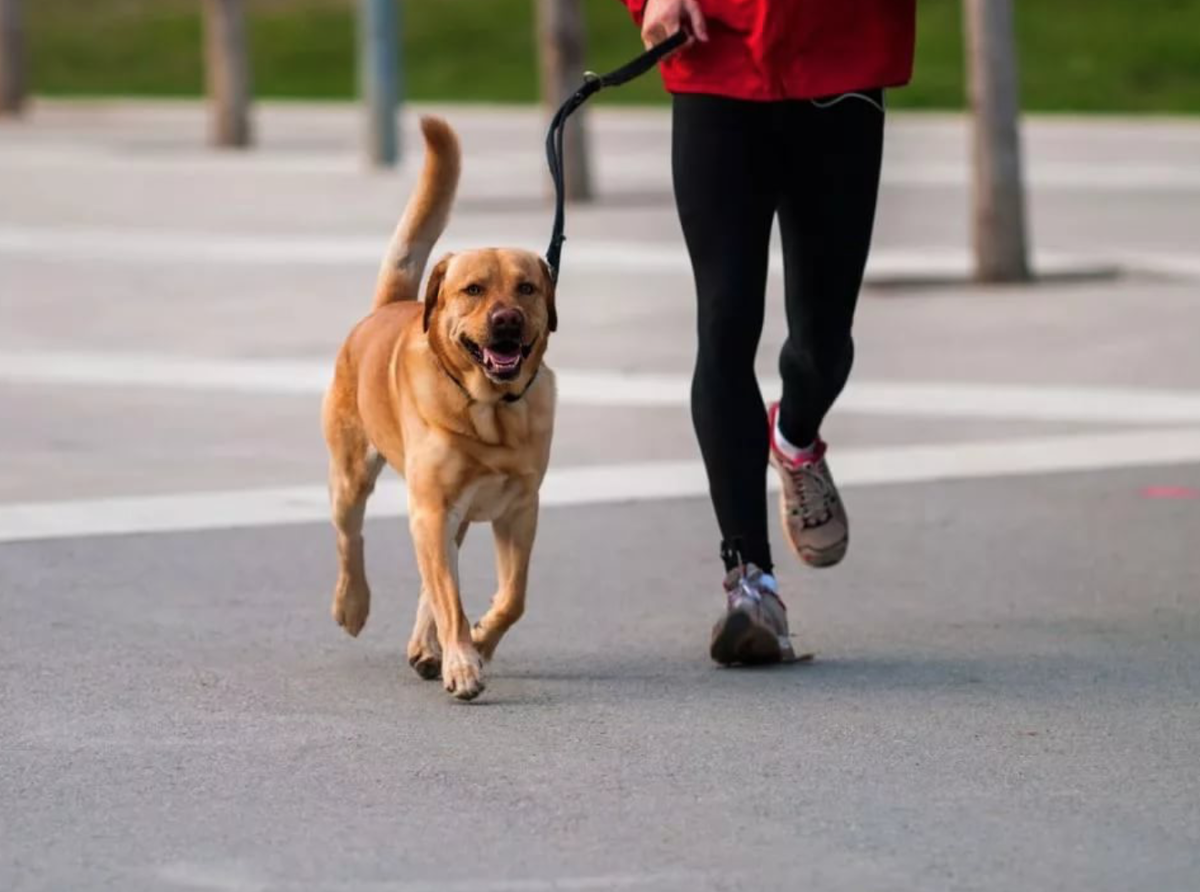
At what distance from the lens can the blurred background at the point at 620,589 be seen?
471 centimetres

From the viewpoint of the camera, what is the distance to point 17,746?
5.36 metres

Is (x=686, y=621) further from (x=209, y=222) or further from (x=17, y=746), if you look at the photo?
(x=209, y=222)

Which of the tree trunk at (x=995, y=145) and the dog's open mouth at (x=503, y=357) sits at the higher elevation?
the dog's open mouth at (x=503, y=357)

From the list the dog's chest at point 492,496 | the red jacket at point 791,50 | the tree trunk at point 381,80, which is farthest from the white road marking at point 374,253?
the dog's chest at point 492,496

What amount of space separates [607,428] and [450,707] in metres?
4.09

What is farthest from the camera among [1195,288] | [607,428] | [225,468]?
[1195,288]

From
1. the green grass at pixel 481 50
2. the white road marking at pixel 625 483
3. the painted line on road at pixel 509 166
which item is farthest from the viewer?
the green grass at pixel 481 50

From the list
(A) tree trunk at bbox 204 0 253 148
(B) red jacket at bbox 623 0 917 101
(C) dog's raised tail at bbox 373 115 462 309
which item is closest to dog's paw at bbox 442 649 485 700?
(C) dog's raised tail at bbox 373 115 462 309

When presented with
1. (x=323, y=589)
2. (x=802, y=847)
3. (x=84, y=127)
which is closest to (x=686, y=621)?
(x=323, y=589)

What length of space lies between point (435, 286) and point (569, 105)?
70 centimetres

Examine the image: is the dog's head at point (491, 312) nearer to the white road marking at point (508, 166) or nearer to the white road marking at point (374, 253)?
the white road marking at point (374, 253)

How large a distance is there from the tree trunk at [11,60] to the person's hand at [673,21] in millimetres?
25775

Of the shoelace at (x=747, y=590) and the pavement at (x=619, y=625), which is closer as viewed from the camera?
the pavement at (x=619, y=625)

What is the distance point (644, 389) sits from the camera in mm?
10758
